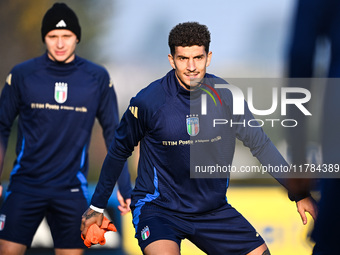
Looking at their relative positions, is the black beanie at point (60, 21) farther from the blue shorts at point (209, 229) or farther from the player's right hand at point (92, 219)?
the blue shorts at point (209, 229)

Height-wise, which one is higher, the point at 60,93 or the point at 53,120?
the point at 60,93

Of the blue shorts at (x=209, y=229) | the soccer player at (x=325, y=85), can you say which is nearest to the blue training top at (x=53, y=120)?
the blue shorts at (x=209, y=229)

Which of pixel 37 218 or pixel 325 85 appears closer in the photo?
pixel 325 85

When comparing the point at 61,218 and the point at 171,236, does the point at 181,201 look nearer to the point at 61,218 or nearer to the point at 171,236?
the point at 171,236

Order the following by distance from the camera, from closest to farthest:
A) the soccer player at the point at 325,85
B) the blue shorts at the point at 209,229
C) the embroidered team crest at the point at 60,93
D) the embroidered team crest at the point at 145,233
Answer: the soccer player at the point at 325,85 → the embroidered team crest at the point at 145,233 → the blue shorts at the point at 209,229 → the embroidered team crest at the point at 60,93

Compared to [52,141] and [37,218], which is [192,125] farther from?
[37,218]

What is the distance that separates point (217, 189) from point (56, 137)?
148cm

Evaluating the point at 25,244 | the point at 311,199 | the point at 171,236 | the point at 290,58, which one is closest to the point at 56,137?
the point at 25,244

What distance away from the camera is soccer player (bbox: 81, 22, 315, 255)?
4004 millimetres

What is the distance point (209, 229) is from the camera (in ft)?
13.2

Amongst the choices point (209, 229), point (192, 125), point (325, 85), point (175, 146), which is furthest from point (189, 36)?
point (325, 85)

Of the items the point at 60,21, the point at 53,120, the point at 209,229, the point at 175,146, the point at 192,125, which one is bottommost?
the point at 209,229

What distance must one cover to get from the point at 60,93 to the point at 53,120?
0.23 m

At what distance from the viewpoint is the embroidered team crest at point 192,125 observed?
4055mm
